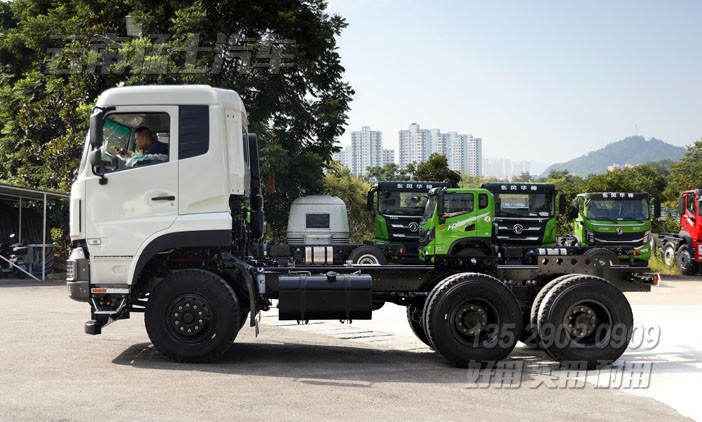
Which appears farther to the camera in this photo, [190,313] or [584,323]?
[584,323]

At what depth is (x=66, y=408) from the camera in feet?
20.7

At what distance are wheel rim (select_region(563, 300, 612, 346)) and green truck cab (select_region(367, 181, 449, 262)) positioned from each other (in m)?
14.0

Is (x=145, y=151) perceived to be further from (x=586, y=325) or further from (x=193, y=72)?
(x=193, y=72)

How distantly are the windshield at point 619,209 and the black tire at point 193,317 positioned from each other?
1856 cm

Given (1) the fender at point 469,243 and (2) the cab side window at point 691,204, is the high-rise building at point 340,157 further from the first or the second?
(2) the cab side window at point 691,204

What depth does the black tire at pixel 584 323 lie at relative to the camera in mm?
8531

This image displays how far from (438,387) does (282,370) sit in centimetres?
182

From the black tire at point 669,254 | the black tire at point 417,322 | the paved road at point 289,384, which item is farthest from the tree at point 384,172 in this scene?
the paved road at point 289,384

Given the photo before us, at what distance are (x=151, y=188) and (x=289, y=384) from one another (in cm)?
277

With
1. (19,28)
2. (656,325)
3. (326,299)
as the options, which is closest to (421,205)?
(656,325)

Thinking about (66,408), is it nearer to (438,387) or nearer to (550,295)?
(438,387)

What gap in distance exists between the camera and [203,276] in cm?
841

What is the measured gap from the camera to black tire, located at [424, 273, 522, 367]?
8.40 meters

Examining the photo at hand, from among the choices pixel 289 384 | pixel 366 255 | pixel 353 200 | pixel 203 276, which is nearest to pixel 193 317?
pixel 203 276
